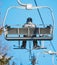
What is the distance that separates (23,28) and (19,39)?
0.75ft

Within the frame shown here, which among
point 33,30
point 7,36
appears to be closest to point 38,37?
point 33,30

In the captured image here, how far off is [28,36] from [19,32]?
174mm

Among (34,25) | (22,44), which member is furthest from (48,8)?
(22,44)

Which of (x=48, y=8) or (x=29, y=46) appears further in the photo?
(x=29, y=46)

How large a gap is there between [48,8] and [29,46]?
96 centimetres

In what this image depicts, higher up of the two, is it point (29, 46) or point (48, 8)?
point (48, 8)

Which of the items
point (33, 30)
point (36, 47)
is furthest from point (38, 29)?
point (36, 47)

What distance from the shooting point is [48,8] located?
6.45 meters

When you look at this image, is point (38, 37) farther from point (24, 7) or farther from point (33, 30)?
point (24, 7)

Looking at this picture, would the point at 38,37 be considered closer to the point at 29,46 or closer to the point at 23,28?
the point at 23,28

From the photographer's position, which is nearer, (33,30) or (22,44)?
(33,30)

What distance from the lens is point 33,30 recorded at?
6.29 m

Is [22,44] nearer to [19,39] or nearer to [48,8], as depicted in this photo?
[19,39]

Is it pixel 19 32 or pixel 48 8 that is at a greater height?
pixel 48 8
